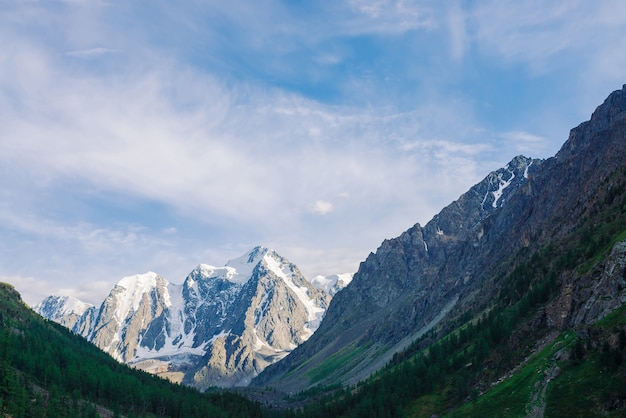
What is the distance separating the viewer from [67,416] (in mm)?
141000

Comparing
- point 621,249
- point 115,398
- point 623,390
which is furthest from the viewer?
point 115,398

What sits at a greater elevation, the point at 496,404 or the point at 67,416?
the point at 67,416

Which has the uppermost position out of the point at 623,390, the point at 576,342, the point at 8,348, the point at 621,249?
the point at 8,348

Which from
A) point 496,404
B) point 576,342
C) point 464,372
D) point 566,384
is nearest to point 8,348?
point 496,404

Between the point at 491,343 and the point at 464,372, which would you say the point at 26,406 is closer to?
the point at 464,372

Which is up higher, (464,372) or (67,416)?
(67,416)

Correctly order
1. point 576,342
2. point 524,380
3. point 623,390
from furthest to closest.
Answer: point 524,380 → point 576,342 → point 623,390

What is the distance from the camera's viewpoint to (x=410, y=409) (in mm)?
149250

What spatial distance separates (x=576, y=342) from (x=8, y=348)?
10957cm

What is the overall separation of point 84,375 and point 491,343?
15370cm

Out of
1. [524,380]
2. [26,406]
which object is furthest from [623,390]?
Result: [26,406]

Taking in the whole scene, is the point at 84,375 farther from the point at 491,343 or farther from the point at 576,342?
the point at 576,342

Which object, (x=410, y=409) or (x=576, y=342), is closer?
(x=576, y=342)

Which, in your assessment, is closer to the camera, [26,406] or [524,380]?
[524,380]
